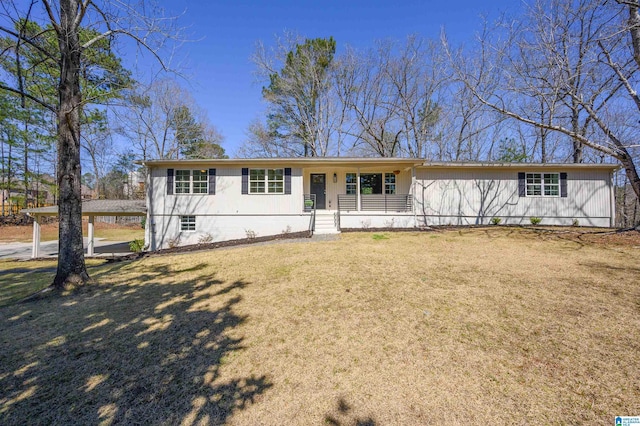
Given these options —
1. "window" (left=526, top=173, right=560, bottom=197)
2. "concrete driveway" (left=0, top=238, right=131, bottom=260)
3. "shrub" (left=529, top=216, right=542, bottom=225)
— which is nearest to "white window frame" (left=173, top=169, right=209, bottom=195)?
"concrete driveway" (left=0, top=238, right=131, bottom=260)

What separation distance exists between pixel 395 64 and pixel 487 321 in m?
21.0

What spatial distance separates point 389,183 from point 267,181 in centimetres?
610

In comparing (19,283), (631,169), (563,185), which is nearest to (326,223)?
(19,283)

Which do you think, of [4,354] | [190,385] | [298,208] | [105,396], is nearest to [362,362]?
[190,385]

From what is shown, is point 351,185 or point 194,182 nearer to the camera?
point 194,182

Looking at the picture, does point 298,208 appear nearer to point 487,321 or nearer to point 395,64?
point 487,321

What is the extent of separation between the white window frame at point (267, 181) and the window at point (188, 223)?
3.00 metres

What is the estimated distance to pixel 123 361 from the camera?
288cm

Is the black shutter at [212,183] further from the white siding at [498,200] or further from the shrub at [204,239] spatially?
the white siding at [498,200]

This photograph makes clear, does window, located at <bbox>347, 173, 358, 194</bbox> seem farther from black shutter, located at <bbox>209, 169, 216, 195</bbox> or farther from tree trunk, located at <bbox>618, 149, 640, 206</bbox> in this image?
tree trunk, located at <bbox>618, 149, 640, 206</bbox>

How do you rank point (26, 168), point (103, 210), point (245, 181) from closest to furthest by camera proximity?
point (103, 210) → point (245, 181) → point (26, 168)

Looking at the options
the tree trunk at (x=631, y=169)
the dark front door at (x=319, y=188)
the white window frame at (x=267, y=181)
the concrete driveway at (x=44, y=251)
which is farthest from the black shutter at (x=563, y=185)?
the concrete driveway at (x=44, y=251)

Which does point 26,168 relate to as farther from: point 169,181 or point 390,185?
point 390,185

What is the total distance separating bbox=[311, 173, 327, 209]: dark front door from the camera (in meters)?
13.5
